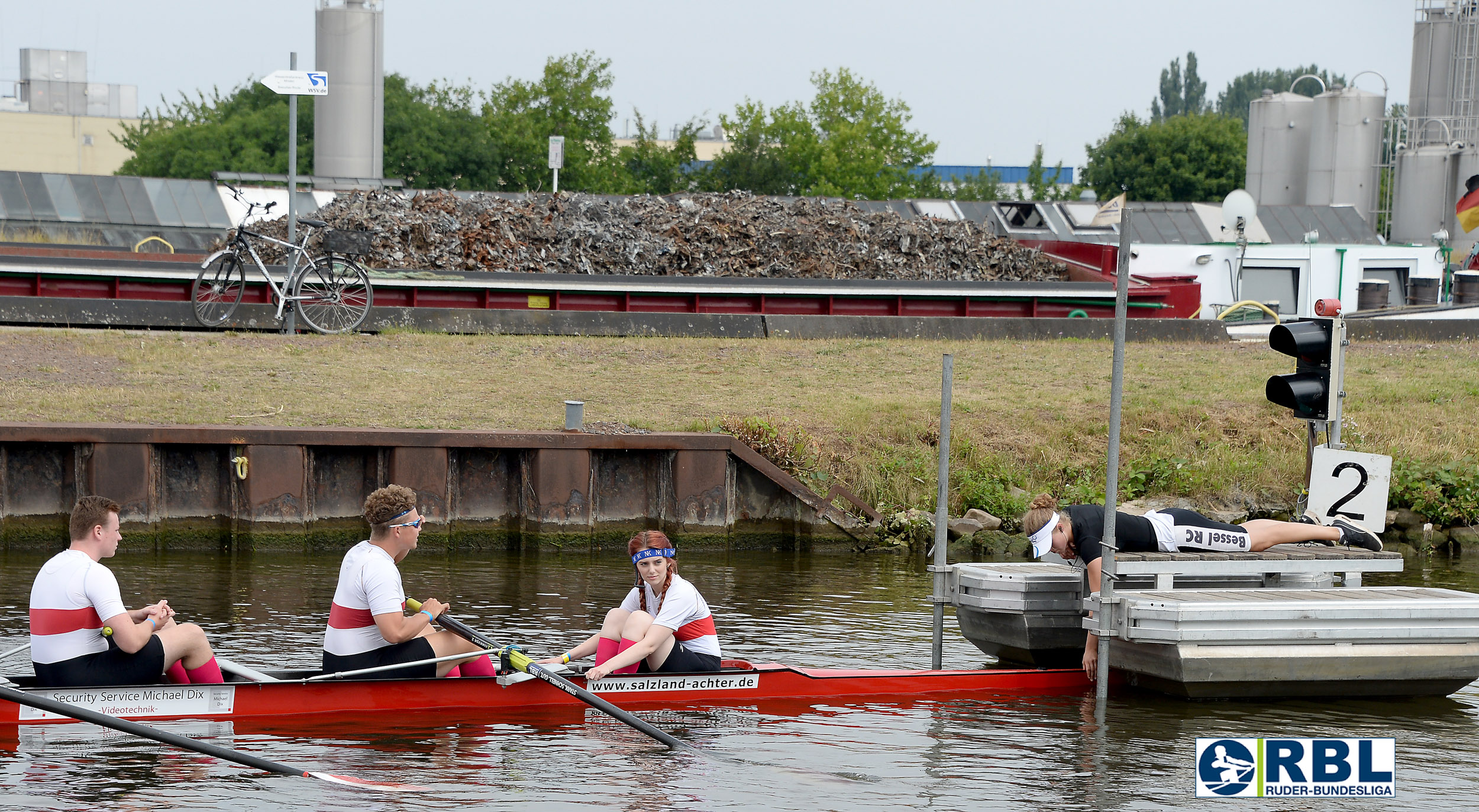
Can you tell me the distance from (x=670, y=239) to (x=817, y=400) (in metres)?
8.16

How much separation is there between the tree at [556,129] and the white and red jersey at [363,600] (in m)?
61.5

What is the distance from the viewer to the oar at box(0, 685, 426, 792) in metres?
7.61

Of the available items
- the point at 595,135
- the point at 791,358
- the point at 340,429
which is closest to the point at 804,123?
the point at 595,135

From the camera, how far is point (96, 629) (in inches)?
316

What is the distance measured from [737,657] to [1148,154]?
75762mm

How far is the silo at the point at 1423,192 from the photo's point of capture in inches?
2018

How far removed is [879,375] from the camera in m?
19.6

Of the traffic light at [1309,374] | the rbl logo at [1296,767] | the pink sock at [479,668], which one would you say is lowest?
the rbl logo at [1296,767]

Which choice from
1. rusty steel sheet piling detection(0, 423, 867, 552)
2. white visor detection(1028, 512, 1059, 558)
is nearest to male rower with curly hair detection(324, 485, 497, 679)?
white visor detection(1028, 512, 1059, 558)

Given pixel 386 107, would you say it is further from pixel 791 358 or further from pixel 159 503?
pixel 159 503

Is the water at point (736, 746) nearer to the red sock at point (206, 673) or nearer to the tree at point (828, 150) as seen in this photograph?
the red sock at point (206, 673)

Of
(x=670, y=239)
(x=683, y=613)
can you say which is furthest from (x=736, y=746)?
(x=670, y=239)

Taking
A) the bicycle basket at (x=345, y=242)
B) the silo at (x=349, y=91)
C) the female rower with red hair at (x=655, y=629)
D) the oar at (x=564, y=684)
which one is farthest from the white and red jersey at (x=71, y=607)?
the silo at (x=349, y=91)

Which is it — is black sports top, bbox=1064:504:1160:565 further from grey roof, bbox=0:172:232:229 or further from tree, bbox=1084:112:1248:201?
tree, bbox=1084:112:1248:201
